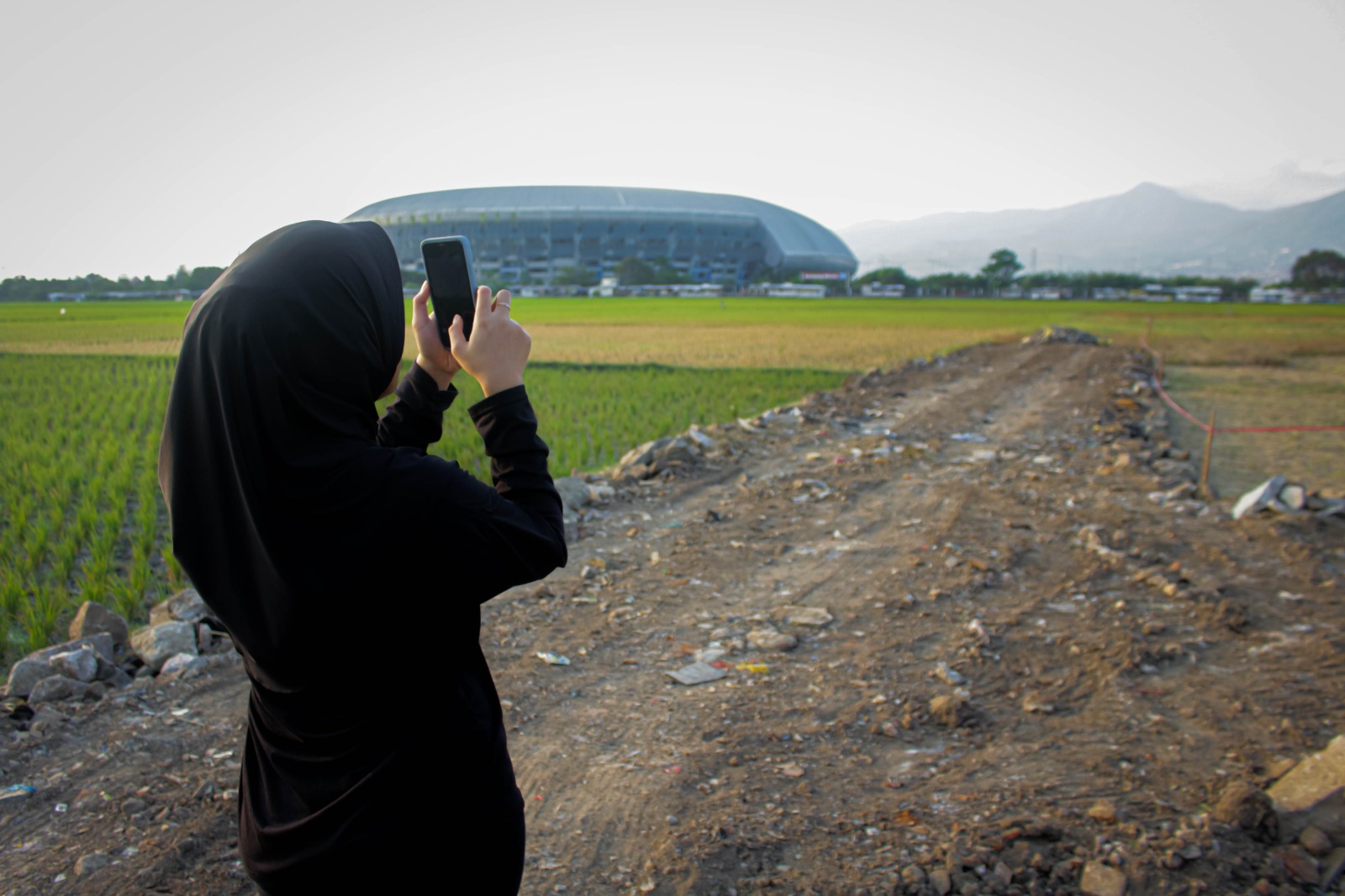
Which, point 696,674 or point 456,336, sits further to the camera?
point 696,674

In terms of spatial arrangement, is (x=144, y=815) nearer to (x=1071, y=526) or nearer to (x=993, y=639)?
(x=993, y=639)

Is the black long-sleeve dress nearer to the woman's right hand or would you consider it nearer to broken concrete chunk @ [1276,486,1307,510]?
the woman's right hand

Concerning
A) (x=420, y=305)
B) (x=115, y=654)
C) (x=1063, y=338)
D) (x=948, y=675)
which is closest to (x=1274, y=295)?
(x=1063, y=338)

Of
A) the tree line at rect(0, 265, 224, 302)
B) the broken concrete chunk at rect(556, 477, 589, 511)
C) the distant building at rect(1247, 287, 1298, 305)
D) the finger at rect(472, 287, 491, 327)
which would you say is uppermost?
the distant building at rect(1247, 287, 1298, 305)

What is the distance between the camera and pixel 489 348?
119 cm

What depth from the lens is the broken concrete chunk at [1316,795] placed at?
2.31 meters

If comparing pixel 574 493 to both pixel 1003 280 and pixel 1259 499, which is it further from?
pixel 1003 280

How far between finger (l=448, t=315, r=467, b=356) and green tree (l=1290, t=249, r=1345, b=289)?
74594 millimetres

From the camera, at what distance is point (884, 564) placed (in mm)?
4789

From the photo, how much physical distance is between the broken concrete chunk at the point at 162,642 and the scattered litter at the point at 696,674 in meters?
2.15

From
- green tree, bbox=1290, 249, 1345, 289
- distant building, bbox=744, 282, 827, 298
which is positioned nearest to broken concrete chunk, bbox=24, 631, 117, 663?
distant building, bbox=744, 282, 827, 298

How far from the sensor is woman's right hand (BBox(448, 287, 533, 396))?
1185 mm

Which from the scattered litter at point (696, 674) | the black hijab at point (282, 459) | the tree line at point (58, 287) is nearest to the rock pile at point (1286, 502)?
the scattered litter at point (696, 674)

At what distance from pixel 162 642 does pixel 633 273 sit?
64.7 meters
